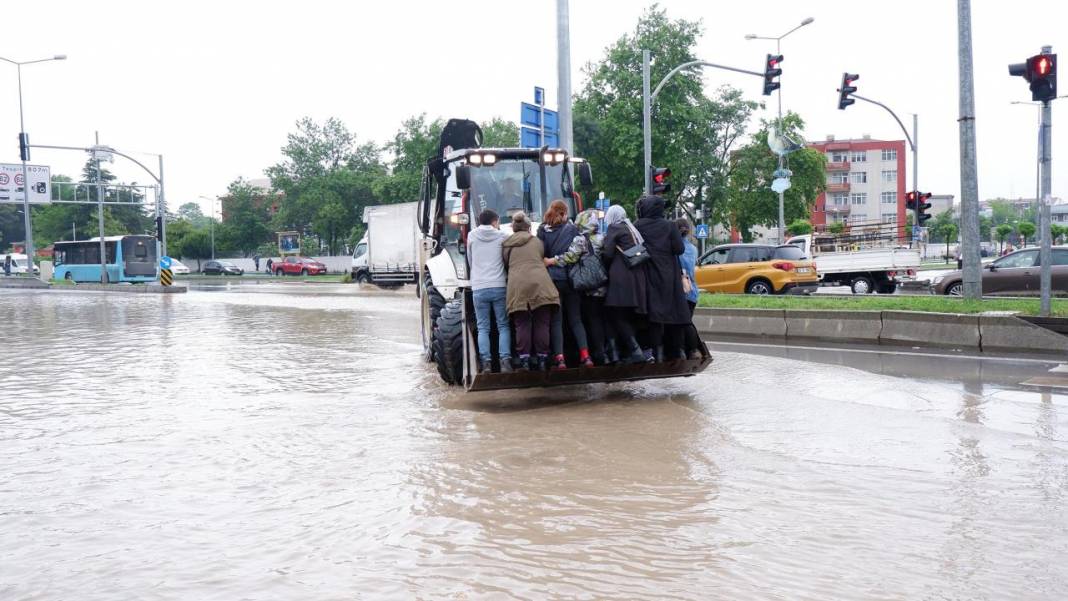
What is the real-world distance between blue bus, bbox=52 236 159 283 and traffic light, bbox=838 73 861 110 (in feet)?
144

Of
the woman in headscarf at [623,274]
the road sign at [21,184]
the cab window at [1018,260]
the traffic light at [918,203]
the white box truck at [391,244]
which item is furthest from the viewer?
the road sign at [21,184]

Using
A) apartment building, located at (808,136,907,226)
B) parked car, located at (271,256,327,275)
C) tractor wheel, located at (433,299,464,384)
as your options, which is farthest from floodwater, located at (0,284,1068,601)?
apartment building, located at (808,136,907,226)

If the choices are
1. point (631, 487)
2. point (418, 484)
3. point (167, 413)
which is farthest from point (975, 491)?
point (167, 413)

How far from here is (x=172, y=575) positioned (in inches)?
173

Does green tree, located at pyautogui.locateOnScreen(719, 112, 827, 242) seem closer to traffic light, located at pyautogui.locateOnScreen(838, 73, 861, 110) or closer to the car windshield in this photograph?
traffic light, located at pyautogui.locateOnScreen(838, 73, 861, 110)

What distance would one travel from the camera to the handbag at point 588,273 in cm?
835

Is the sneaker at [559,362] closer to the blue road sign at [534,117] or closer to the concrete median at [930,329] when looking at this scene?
the concrete median at [930,329]

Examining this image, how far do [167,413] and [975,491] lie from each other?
24.1 feet

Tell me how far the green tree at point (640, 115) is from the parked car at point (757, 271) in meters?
25.8

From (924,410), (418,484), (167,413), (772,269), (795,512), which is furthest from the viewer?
(772,269)

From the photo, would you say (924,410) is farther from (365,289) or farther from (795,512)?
(365,289)

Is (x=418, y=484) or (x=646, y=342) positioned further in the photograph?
(x=646, y=342)

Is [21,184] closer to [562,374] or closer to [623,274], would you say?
[562,374]

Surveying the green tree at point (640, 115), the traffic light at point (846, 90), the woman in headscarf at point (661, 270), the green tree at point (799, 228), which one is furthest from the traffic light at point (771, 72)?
the green tree at point (799, 228)
